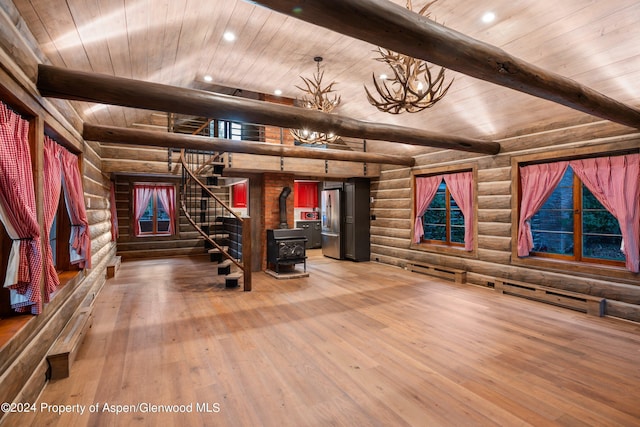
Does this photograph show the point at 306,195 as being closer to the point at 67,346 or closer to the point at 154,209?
the point at 154,209

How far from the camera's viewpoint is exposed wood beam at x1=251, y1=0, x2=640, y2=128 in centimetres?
160

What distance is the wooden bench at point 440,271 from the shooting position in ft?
20.1

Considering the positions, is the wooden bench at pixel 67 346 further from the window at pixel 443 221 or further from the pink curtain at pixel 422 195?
the window at pixel 443 221

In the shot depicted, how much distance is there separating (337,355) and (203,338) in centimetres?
157

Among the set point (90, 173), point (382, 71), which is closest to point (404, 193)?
point (382, 71)

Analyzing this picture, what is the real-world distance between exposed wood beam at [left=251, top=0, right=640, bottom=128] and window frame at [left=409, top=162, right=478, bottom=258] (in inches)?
121

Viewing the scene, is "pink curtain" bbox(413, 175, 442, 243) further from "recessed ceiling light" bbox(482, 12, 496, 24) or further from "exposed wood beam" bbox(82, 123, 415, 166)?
"recessed ceiling light" bbox(482, 12, 496, 24)

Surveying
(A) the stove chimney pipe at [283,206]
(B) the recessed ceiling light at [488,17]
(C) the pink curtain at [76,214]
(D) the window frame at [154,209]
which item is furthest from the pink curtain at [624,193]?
(D) the window frame at [154,209]

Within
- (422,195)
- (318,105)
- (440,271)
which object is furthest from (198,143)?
(440,271)

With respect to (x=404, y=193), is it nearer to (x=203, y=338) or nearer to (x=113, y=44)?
(x=203, y=338)

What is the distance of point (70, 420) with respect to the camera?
7.08ft

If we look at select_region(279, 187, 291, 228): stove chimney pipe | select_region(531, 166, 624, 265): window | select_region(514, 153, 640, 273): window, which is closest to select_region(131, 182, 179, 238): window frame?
select_region(279, 187, 291, 228): stove chimney pipe

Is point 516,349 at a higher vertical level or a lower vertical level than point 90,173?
lower

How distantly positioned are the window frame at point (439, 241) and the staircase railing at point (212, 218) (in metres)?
3.90
